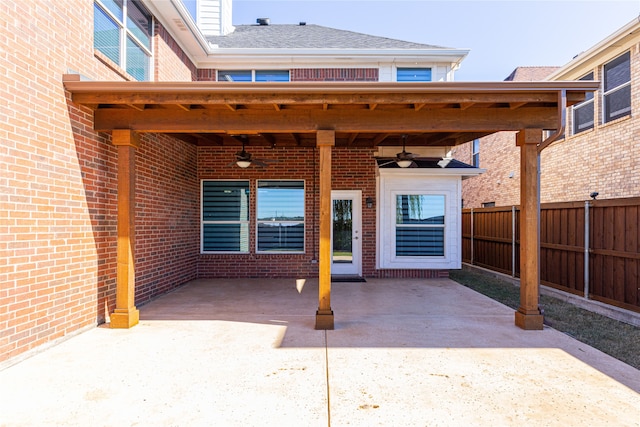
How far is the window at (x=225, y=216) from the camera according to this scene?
802 cm

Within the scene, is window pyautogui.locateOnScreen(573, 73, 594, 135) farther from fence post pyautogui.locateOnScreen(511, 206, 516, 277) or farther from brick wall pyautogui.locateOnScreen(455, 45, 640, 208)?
fence post pyautogui.locateOnScreen(511, 206, 516, 277)

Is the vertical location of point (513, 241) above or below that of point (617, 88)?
below

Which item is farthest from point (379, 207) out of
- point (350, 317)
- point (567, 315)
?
point (567, 315)

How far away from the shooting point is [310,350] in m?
3.73

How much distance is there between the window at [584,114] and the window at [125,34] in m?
9.77

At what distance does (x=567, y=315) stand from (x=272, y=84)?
5645mm

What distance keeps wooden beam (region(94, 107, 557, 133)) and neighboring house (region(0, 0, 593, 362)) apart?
0.02 metres

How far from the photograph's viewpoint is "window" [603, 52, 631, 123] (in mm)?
7301

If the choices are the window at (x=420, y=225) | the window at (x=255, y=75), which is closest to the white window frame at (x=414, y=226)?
the window at (x=420, y=225)

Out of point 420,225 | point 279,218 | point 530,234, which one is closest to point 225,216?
point 279,218

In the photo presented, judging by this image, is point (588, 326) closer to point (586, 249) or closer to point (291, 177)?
point (586, 249)

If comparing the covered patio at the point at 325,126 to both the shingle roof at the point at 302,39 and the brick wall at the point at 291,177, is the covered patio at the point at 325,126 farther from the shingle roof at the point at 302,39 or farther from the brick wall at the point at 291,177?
the shingle roof at the point at 302,39

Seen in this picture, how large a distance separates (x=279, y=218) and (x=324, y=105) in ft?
13.7

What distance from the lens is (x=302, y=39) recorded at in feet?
30.1
